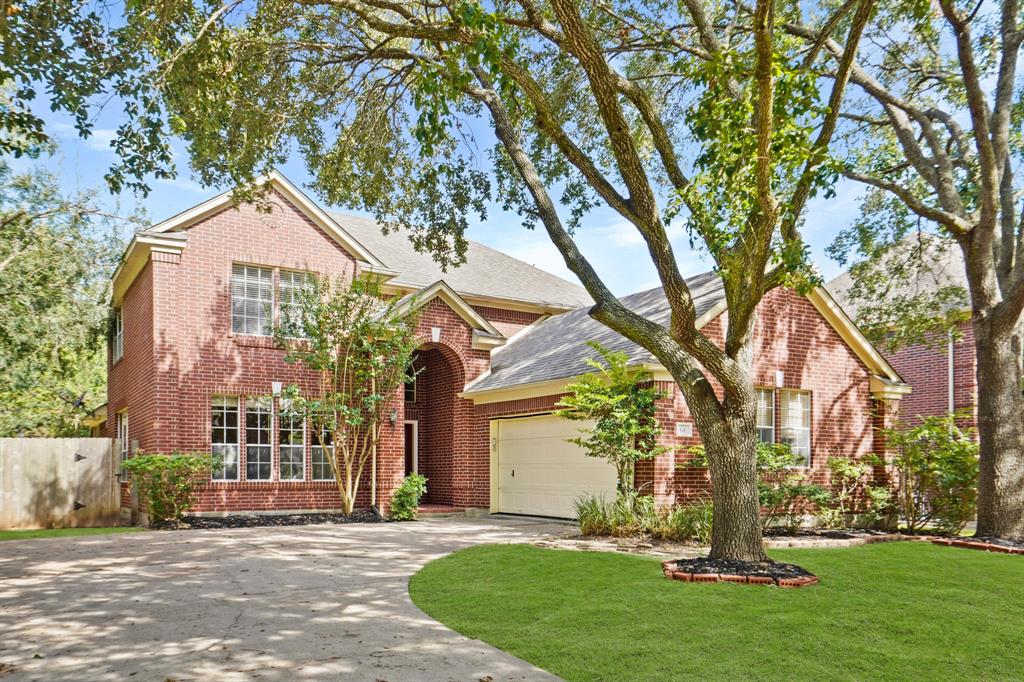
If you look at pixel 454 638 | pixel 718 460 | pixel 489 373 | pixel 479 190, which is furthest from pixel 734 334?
pixel 489 373

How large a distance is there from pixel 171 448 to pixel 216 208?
521 centimetres

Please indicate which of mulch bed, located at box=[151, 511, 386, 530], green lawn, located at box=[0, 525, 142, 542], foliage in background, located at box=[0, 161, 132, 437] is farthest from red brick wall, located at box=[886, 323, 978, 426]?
foliage in background, located at box=[0, 161, 132, 437]

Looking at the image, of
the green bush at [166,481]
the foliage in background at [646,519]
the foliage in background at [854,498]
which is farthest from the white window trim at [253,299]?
the foliage in background at [854,498]

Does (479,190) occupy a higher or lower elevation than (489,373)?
higher

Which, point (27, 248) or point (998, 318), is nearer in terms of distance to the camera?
point (998, 318)

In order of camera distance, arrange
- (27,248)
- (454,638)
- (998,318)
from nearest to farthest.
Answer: (454,638) < (998,318) < (27,248)

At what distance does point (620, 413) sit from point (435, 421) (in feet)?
28.4

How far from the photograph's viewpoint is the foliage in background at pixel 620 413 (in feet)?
44.0

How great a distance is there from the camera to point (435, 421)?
69.0 ft

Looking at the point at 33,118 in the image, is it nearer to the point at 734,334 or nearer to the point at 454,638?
the point at 454,638

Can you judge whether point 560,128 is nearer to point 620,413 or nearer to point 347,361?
point 620,413

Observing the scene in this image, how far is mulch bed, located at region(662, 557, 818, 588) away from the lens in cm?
841

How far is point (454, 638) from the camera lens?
6.60 metres

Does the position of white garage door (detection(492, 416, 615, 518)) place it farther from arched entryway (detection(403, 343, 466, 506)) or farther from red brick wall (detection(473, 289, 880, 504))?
arched entryway (detection(403, 343, 466, 506))
